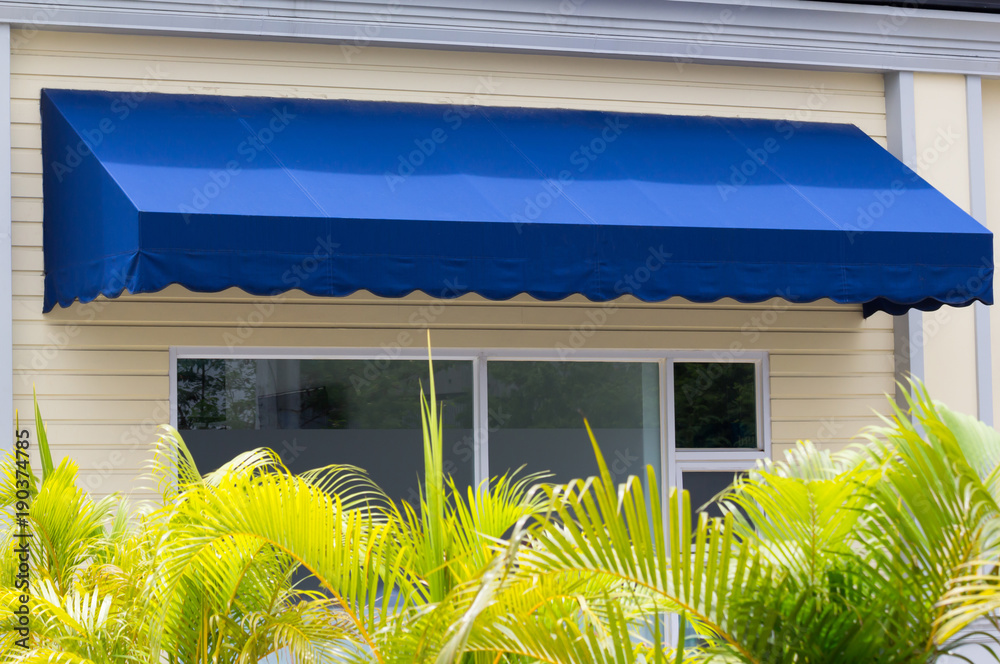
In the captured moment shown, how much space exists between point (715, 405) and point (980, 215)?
254cm

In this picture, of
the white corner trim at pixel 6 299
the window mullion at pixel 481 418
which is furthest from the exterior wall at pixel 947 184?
the white corner trim at pixel 6 299

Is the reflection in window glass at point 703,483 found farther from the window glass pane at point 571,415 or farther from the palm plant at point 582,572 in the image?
the palm plant at point 582,572

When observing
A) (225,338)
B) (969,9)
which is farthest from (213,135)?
(969,9)

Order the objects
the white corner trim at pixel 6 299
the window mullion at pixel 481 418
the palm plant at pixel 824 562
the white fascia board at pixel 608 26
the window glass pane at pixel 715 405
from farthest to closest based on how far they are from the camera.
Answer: the window glass pane at pixel 715 405
the window mullion at pixel 481 418
the white fascia board at pixel 608 26
the white corner trim at pixel 6 299
the palm plant at pixel 824 562

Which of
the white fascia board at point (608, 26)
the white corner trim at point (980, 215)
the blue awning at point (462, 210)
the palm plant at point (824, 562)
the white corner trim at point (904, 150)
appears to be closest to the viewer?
the palm plant at point (824, 562)

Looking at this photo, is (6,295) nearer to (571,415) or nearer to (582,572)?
(571,415)

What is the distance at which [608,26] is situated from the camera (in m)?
7.21

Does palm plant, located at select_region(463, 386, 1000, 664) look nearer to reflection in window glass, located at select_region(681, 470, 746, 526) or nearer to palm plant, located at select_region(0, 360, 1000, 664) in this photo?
palm plant, located at select_region(0, 360, 1000, 664)

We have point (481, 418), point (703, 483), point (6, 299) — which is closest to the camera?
point (6, 299)

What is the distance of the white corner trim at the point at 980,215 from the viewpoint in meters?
7.58

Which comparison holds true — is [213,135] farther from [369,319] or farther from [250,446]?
[250,446]

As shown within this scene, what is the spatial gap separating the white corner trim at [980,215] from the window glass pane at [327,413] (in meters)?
3.92

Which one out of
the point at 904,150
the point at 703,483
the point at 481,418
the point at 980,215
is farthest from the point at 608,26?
the point at 703,483

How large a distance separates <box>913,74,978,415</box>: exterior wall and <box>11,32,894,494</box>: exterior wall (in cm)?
32
